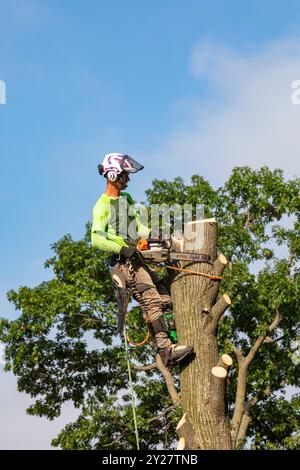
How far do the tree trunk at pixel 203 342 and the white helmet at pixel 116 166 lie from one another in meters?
0.90

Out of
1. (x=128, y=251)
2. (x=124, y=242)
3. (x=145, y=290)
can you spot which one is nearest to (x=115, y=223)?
(x=124, y=242)

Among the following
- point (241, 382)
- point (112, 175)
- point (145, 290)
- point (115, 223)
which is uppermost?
point (241, 382)

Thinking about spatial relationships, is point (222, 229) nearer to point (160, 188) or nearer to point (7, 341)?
point (160, 188)

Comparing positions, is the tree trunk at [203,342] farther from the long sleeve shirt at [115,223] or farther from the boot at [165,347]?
the long sleeve shirt at [115,223]

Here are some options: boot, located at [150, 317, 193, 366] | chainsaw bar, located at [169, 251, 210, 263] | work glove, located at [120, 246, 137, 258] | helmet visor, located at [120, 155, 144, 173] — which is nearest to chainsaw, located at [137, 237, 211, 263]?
chainsaw bar, located at [169, 251, 210, 263]

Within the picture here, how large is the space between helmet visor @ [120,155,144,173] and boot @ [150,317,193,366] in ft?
4.93

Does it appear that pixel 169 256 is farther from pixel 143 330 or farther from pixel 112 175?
pixel 143 330

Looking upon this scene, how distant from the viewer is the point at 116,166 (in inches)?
299

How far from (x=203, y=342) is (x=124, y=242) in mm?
1296

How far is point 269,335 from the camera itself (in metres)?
22.0

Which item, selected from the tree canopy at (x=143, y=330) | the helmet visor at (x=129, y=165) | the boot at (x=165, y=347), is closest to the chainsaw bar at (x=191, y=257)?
the boot at (x=165, y=347)

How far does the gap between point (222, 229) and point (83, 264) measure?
13.5ft

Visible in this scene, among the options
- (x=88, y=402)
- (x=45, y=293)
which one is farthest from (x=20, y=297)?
(x=88, y=402)

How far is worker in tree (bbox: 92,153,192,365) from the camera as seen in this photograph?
747cm
